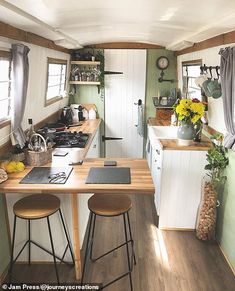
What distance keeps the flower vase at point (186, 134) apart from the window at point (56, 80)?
179 centimetres

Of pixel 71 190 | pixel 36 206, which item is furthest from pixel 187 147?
pixel 36 206

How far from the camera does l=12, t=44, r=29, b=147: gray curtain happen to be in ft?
7.37

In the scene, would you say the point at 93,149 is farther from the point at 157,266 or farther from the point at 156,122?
the point at 157,266

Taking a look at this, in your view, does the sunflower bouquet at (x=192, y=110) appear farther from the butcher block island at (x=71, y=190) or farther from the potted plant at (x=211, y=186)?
the butcher block island at (x=71, y=190)

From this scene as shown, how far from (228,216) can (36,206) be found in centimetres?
177

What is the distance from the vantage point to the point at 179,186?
9.39 ft

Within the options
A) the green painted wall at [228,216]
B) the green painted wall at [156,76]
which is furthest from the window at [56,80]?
the green painted wall at [228,216]

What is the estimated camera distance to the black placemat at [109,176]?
194 cm

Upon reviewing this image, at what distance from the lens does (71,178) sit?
202 centimetres

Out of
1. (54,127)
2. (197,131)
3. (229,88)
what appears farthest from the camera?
(54,127)

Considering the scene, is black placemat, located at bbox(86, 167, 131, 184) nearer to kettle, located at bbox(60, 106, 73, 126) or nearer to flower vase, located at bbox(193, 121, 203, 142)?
flower vase, located at bbox(193, 121, 203, 142)

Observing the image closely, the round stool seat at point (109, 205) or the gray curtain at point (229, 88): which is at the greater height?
the gray curtain at point (229, 88)

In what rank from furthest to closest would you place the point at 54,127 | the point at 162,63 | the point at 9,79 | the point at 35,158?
the point at 162,63, the point at 54,127, the point at 9,79, the point at 35,158

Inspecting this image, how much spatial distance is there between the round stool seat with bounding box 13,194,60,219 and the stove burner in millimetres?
791
